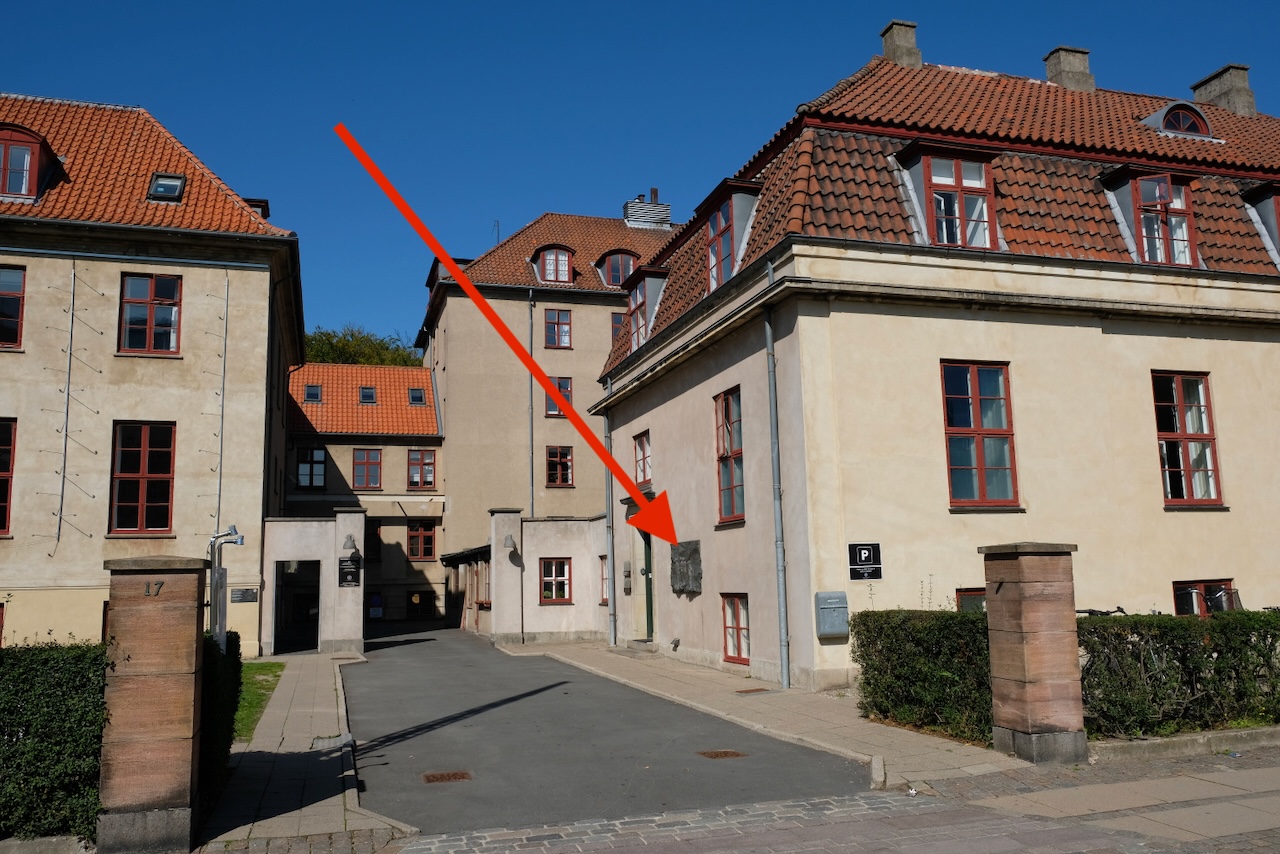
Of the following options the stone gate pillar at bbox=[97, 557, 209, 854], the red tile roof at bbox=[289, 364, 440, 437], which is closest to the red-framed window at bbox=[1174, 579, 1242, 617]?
the stone gate pillar at bbox=[97, 557, 209, 854]

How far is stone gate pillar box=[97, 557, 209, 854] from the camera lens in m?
7.29

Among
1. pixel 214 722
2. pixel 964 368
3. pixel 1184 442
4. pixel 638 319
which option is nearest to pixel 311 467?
pixel 638 319

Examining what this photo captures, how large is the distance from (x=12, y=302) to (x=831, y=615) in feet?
63.8

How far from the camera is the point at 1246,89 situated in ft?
81.4

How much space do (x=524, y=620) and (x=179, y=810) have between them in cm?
2147

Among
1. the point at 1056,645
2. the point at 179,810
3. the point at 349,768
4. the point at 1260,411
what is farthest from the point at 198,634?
the point at 1260,411

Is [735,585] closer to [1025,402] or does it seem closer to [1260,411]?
[1025,402]

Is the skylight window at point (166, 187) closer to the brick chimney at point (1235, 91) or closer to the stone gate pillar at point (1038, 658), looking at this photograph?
the stone gate pillar at point (1038, 658)

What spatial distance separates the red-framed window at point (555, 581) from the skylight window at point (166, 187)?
44.6 ft

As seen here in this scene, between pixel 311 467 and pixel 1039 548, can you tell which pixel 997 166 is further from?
pixel 311 467

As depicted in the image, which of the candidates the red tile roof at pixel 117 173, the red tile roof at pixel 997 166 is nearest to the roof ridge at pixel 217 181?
the red tile roof at pixel 117 173

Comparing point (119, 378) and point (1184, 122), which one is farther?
point (119, 378)

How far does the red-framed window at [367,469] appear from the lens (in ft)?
139

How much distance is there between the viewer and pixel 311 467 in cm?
4191
